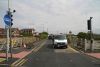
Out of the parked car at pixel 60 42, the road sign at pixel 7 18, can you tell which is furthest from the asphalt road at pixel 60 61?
the parked car at pixel 60 42

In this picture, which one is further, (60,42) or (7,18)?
(60,42)

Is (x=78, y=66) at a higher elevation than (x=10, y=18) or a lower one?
lower

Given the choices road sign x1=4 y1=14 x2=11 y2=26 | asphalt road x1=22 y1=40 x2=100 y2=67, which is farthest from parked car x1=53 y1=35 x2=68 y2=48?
road sign x1=4 y1=14 x2=11 y2=26

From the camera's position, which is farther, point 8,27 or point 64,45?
point 64,45

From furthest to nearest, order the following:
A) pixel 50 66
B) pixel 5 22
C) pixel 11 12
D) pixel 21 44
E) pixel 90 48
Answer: pixel 21 44 < pixel 90 48 < pixel 11 12 < pixel 5 22 < pixel 50 66

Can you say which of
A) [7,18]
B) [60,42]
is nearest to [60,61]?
[7,18]

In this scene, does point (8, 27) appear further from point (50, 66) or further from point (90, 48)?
point (90, 48)

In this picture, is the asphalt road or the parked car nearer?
the asphalt road

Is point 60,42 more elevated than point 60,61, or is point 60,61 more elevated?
point 60,42

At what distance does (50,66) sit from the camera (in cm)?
1573

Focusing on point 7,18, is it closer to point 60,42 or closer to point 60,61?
point 60,61

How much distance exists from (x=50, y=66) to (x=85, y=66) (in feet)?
7.07

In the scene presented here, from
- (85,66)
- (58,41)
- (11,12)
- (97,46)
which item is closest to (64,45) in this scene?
(58,41)

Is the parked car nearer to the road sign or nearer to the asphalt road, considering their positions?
the asphalt road
